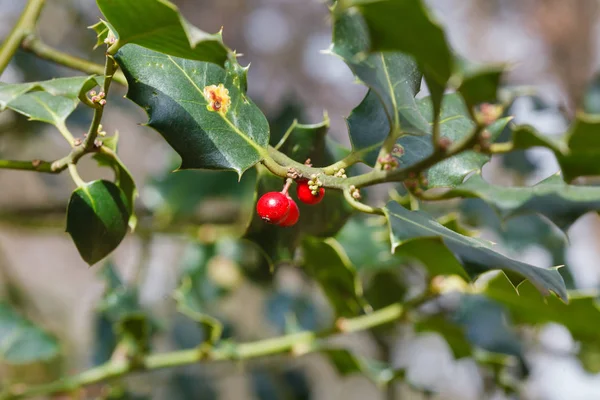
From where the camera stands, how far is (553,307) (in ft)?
2.82

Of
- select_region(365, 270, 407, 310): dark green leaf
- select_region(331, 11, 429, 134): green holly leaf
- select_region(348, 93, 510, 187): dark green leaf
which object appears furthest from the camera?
select_region(365, 270, 407, 310): dark green leaf

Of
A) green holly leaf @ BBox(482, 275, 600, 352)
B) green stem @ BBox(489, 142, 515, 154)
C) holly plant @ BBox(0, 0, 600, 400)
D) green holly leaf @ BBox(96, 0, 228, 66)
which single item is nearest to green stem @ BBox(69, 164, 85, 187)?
holly plant @ BBox(0, 0, 600, 400)

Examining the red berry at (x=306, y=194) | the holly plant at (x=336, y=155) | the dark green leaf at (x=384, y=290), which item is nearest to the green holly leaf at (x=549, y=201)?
the holly plant at (x=336, y=155)

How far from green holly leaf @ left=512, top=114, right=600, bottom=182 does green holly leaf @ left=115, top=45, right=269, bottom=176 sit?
0.21 metres

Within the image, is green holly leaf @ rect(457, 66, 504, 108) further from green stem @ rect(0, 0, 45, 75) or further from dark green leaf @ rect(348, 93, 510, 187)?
green stem @ rect(0, 0, 45, 75)

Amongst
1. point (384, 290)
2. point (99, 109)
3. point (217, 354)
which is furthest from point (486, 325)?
point (99, 109)

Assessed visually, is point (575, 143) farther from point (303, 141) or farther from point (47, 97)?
point (47, 97)

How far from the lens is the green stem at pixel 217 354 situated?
89 cm

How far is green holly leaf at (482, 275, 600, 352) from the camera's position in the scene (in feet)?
2.60

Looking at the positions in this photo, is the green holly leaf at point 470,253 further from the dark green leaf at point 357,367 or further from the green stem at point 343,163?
the dark green leaf at point 357,367

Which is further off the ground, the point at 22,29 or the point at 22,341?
the point at 22,29

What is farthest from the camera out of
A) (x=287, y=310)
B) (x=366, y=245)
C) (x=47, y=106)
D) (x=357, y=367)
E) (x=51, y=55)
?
(x=287, y=310)

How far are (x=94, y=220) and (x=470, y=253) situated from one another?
0.32 m

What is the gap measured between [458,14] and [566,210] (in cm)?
273
